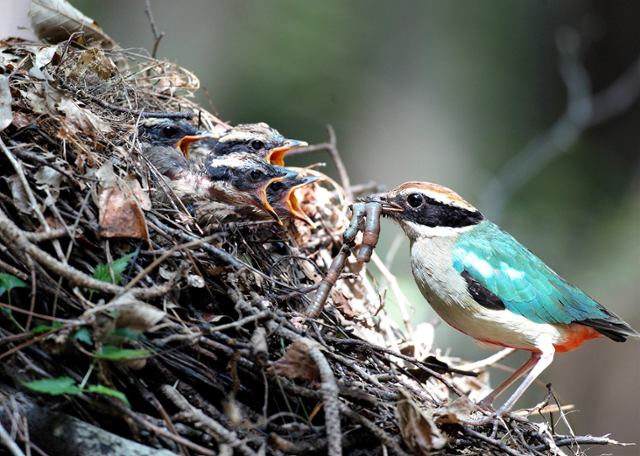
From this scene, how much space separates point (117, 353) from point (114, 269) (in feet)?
1.20

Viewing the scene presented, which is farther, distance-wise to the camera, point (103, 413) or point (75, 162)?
point (75, 162)

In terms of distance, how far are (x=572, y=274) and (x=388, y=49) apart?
164 inches

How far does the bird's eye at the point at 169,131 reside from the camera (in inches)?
126

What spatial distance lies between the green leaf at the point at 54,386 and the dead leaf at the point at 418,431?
1094 millimetres

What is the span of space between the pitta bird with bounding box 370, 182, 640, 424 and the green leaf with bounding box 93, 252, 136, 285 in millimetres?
1506

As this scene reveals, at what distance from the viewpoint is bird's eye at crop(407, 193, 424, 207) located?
114 inches

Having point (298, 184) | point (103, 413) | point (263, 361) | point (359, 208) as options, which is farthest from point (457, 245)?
point (103, 413)

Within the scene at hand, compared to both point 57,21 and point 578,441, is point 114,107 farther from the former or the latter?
point 578,441

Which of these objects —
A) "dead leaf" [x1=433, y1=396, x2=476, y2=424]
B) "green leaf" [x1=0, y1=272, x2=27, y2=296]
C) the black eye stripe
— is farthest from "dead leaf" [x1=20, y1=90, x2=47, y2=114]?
"dead leaf" [x1=433, y1=396, x2=476, y2=424]

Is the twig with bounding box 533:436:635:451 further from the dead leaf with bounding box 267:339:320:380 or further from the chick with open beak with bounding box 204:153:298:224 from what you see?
the chick with open beak with bounding box 204:153:298:224

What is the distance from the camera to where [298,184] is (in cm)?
305

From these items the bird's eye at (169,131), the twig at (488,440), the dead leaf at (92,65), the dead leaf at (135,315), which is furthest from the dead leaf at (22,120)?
the twig at (488,440)

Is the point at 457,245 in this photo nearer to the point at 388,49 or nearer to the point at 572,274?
the point at 572,274

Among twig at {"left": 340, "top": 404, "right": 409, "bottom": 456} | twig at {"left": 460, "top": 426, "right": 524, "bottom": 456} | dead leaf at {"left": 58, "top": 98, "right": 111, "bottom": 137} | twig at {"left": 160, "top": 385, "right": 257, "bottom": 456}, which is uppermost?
dead leaf at {"left": 58, "top": 98, "right": 111, "bottom": 137}
